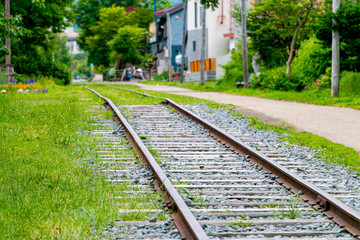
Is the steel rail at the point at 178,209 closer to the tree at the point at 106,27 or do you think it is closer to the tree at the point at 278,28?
the tree at the point at 278,28

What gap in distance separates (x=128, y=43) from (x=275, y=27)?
46193mm

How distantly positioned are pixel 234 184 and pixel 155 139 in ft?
12.0

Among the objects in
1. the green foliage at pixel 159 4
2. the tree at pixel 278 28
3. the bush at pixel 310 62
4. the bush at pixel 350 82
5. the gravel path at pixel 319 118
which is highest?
the green foliage at pixel 159 4

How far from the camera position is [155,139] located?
31.9 ft

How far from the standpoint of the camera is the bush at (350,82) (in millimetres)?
18953

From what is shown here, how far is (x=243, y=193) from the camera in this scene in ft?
19.0

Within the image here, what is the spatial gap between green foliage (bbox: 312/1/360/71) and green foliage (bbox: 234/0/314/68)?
4.66 metres

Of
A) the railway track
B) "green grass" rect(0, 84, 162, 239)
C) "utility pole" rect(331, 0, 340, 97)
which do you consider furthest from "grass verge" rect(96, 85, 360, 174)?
"utility pole" rect(331, 0, 340, 97)

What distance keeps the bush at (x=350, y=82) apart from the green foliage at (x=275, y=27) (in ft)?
17.2

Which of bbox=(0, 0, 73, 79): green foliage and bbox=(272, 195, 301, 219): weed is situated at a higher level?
bbox=(0, 0, 73, 79): green foliage

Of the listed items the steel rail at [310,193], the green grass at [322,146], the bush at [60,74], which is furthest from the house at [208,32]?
the steel rail at [310,193]

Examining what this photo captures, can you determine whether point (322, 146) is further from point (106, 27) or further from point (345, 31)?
point (106, 27)

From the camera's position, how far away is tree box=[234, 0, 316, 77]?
Result: 2472 centimetres

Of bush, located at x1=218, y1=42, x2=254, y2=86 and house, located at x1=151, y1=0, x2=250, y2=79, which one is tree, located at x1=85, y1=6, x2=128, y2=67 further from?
bush, located at x1=218, y1=42, x2=254, y2=86
